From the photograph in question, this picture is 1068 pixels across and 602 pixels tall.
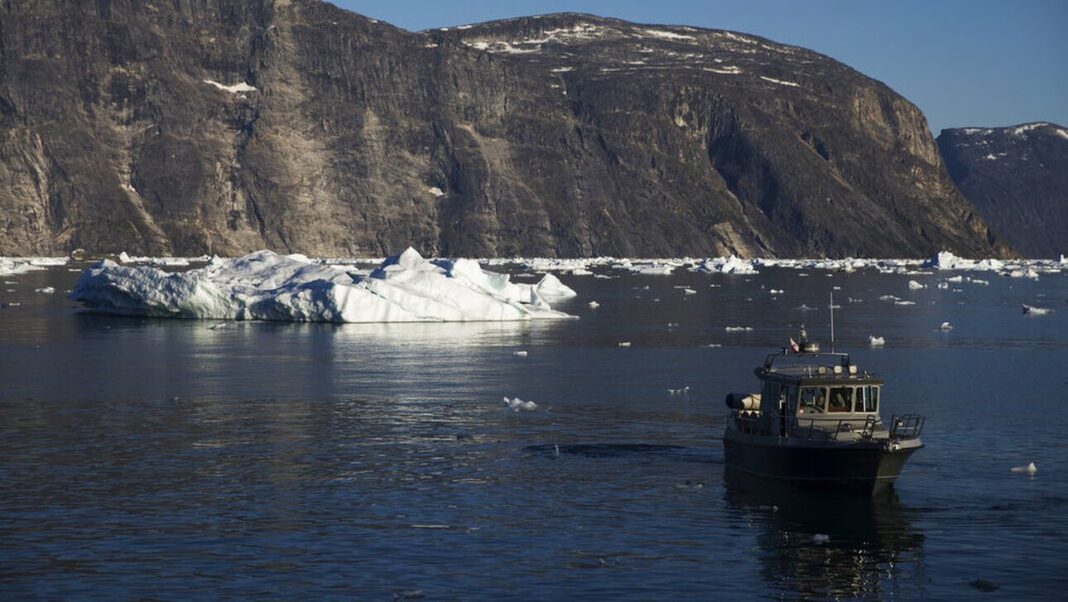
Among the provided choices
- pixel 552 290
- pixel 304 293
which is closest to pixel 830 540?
pixel 304 293

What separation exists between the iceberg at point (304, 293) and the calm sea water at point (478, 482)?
1295 centimetres

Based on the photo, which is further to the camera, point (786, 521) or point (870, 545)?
point (786, 521)

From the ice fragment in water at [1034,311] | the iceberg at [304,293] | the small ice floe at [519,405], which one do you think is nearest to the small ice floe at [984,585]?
the small ice floe at [519,405]

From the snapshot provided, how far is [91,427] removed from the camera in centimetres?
4062

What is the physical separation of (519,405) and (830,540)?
59.7 ft

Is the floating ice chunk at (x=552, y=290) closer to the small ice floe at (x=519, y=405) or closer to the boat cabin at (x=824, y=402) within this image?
the small ice floe at (x=519, y=405)

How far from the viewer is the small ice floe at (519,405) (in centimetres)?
4459

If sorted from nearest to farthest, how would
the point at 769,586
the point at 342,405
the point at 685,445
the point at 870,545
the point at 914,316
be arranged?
the point at 769,586
the point at 870,545
the point at 685,445
the point at 342,405
the point at 914,316

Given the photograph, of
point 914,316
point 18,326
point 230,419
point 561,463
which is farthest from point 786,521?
point 914,316

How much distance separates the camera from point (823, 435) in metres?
32.1

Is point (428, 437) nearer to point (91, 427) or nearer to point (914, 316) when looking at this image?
point (91, 427)

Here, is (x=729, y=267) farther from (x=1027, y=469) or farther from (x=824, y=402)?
(x=824, y=402)

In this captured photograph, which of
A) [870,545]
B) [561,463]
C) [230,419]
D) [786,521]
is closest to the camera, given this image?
[870,545]

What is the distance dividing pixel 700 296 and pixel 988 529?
86.8 m
